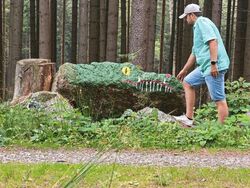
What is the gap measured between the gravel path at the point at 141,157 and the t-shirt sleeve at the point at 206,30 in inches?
70.7

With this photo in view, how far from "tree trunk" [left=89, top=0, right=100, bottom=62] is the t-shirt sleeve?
12.5 m

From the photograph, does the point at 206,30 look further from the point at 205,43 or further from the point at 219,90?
the point at 219,90

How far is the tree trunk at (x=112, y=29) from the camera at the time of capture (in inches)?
725

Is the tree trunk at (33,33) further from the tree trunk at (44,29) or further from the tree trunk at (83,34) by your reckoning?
the tree trunk at (44,29)

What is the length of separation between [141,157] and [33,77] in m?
5.39

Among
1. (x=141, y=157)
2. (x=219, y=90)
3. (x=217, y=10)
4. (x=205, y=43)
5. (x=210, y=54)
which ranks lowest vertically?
(x=141, y=157)

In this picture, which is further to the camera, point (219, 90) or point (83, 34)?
point (83, 34)

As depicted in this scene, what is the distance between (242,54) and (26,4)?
17176mm

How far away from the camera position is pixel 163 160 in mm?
5945

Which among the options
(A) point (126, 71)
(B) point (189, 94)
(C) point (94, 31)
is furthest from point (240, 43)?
(B) point (189, 94)

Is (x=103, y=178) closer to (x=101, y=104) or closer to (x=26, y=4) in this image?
(x=101, y=104)

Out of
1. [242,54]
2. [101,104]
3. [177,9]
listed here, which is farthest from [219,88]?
[177,9]

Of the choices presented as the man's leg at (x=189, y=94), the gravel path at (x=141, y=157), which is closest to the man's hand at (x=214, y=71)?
the man's leg at (x=189, y=94)

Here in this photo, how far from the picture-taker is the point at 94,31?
66.5 feet
